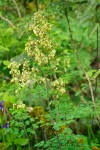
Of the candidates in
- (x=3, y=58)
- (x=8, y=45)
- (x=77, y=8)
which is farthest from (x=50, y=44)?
(x=3, y=58)

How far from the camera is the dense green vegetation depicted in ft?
9.08

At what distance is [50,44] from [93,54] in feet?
12.6

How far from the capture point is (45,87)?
3281mm

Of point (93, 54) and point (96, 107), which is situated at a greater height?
point (93, 54)

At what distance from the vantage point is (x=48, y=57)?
275cm

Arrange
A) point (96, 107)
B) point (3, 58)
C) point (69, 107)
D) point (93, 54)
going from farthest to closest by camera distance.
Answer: point (93, 54), point (3, 58), point (96, 107), point (69, 107)

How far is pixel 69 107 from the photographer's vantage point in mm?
2988

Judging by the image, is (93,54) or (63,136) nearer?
(63,136)

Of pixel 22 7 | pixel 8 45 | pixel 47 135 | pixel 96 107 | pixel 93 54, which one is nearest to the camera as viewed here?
pixel 96 107

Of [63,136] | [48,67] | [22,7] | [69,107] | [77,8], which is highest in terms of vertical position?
[22,7]

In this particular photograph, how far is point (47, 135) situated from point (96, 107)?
726mm

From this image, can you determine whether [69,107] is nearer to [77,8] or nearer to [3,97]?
[3,97]

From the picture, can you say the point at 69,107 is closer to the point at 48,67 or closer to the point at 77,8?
the point at 48,67

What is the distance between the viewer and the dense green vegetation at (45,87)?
2769 millimetres
